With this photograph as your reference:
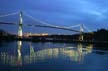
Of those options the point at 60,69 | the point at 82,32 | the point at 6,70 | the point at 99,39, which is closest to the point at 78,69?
the point at 60,69

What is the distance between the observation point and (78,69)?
20.1 m

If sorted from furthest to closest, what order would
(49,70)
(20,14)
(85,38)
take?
(85,38) → (20,14) → (49,70)

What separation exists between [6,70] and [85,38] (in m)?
71.5

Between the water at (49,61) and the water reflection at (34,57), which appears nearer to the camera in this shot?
the water at (49,61)

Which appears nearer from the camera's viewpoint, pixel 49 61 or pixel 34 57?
pixel 49 61

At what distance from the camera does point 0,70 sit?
57.8 feet

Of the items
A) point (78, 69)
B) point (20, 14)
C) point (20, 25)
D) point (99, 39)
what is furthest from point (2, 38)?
point (78, 69)

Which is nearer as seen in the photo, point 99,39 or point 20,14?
point 20,14

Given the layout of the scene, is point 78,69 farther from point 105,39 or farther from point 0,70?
point 105,39

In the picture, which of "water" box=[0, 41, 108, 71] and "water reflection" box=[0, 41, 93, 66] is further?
"water reflection" box=[0, 41, 93, 66]

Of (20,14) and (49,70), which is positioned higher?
(20,14)

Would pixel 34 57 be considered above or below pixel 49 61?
above

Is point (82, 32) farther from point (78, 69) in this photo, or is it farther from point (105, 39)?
point (78, 69)

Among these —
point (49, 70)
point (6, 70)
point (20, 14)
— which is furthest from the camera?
point (20, 14)
